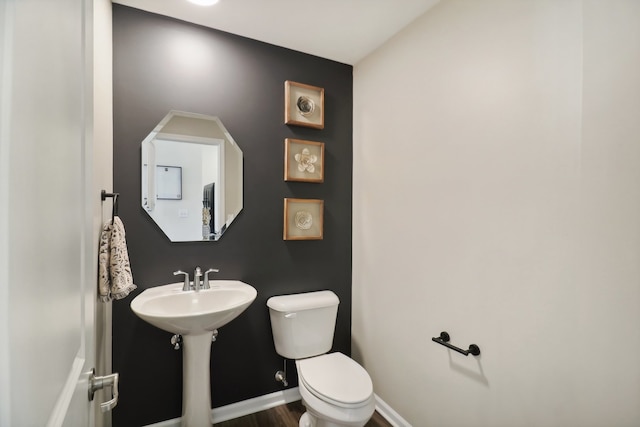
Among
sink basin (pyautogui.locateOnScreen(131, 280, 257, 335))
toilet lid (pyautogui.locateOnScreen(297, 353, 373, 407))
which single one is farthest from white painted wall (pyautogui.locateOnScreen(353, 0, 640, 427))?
sink basin (pyautogui.locateOnScreen(131, 280, 257, 335))

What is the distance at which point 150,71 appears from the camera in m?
1.73

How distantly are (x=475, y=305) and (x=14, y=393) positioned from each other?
5.10 ft

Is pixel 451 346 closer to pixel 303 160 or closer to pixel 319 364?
pixel 319 364

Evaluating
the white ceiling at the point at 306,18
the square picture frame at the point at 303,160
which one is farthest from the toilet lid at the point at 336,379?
the white ceiling at the point at 306,18

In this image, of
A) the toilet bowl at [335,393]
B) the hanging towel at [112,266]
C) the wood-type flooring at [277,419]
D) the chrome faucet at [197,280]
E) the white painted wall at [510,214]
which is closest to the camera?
the white painted wall at [510,214]

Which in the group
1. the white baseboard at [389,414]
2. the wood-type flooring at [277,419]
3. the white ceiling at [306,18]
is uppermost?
the white ceiling at [306,18]

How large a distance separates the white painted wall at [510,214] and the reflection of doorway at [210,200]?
1.09 m

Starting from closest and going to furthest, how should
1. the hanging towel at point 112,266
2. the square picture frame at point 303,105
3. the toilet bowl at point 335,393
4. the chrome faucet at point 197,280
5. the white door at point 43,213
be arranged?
the white door at point 43,213 → the hanging towel at point 112,266 → the toilet bowl at point 335,393 → the chrome faucet at point 197,280 → the square picture frame at point 303,105

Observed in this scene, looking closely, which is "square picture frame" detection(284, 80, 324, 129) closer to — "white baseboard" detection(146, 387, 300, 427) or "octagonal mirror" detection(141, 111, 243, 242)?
"octagonal mirror" detection(141, 111, 243, 242)

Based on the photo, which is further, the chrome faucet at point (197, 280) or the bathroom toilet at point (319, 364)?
the chrome faucet at point (197, 280)

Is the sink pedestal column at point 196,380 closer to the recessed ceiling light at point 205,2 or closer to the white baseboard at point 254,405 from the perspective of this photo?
the white baseboard at point 254,405

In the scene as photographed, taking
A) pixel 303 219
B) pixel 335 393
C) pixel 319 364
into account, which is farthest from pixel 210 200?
pixel 335 393

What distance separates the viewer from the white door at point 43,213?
0.32 metres

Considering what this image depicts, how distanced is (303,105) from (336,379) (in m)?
1.73
